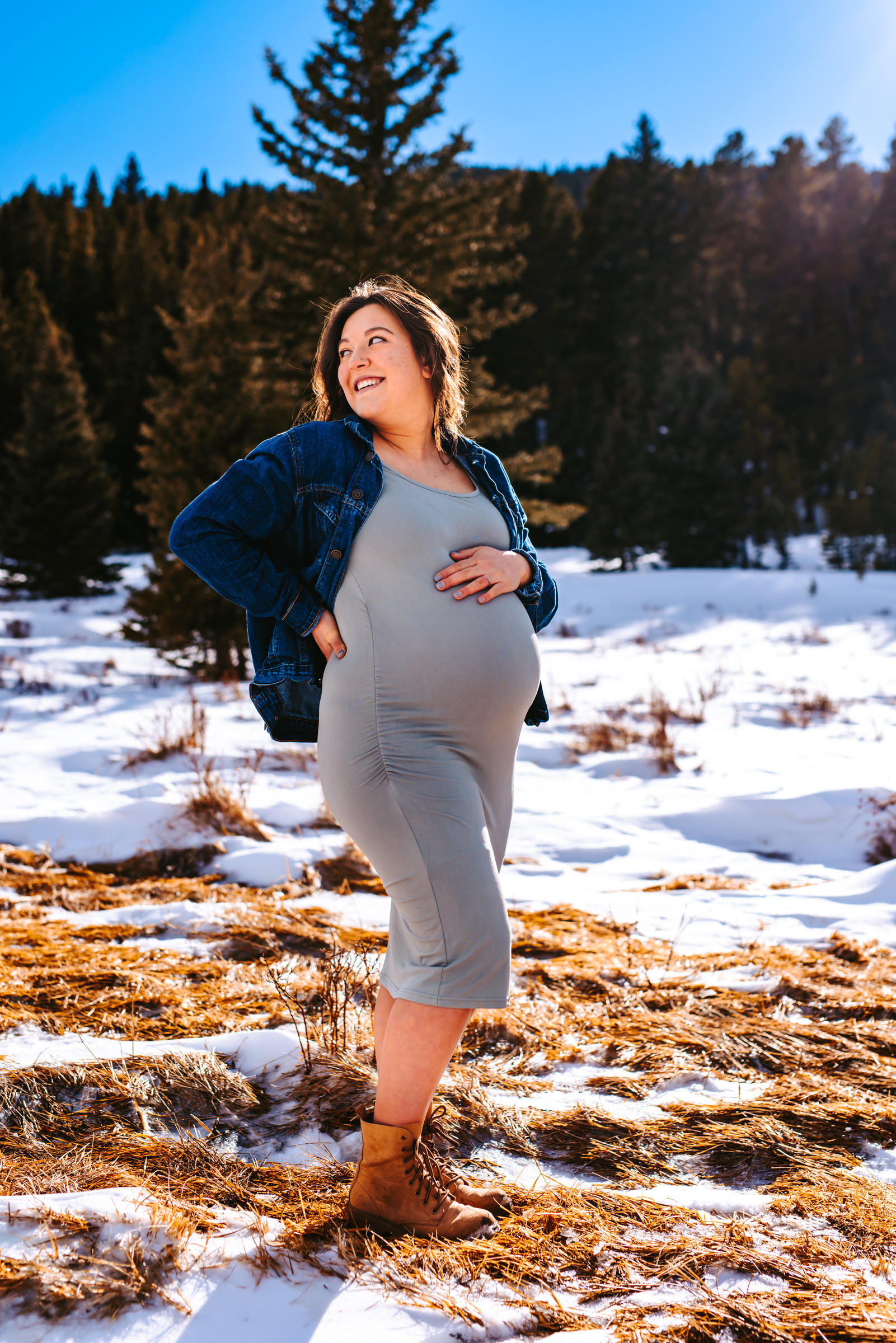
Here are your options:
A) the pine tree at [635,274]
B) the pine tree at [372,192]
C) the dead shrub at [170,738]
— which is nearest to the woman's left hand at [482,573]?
the dead shrub at [170,738]

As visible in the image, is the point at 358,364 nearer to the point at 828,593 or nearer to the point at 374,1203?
the point at 374,1203

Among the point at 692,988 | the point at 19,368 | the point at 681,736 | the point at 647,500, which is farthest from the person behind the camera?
the point at 19,368

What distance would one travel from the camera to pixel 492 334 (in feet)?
86.4

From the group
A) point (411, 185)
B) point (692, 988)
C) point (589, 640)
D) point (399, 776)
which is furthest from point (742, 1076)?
point (411, 185)

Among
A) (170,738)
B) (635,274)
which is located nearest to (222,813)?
(170,738)

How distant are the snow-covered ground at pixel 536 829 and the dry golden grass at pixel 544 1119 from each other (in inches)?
2.5

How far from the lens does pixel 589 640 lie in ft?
46.9

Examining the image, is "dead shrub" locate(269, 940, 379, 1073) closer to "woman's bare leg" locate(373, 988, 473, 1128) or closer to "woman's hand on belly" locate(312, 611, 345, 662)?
"woman's bare leg" locate(373, 988, 473, 1128)

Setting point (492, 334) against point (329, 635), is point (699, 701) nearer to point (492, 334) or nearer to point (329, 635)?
point (329, 635)

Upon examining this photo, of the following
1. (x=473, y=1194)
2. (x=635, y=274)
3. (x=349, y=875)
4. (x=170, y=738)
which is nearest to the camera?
(x=473, y=1194)

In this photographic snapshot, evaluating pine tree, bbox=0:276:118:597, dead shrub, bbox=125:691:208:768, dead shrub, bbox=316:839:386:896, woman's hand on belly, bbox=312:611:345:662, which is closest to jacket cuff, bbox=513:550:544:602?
woman's hand on belly, bbox=312:611:345:662

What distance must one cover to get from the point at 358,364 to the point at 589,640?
12758 mm

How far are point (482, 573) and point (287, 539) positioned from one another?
0.43m

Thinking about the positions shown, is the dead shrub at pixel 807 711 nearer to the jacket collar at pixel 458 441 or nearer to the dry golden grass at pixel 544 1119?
the dry golden grass at pixel 544 1119
